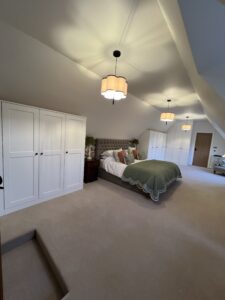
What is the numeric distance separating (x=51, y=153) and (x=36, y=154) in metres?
0.31

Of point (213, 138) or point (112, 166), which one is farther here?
point (213, 138)

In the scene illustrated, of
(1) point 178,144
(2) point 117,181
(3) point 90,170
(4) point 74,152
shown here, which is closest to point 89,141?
(3) point 90,170

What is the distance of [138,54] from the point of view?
2242 mm

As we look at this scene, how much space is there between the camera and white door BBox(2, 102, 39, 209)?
91.4 inches

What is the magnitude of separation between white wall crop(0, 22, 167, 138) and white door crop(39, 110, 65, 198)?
15.5 inches

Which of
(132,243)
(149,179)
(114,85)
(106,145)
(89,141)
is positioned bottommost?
(132,243)

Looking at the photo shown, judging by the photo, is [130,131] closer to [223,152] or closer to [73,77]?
[73,77]

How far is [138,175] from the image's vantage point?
11.7 ft

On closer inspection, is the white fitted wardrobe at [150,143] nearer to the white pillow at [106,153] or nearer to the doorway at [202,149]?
the doorway at [202,149]

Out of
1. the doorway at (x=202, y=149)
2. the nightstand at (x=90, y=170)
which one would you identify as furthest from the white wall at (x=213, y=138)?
the nightstand at (x=90, y=170)

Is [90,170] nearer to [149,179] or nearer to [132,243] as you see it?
[149,179]

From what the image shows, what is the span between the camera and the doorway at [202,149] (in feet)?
24.6

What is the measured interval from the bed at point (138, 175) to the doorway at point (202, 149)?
4052 mm

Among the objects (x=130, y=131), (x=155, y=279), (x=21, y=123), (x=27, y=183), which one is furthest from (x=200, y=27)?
(x=130, y=131)
